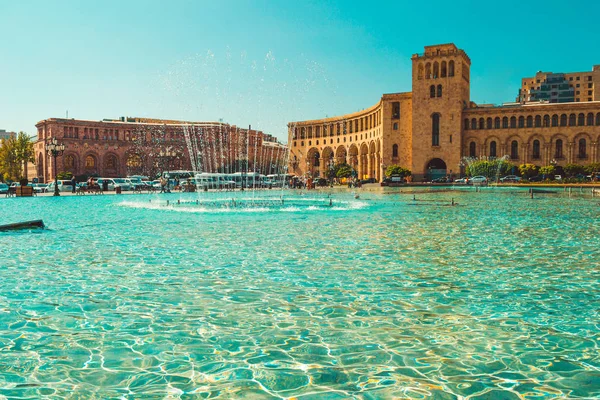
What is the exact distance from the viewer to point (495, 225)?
12797mm

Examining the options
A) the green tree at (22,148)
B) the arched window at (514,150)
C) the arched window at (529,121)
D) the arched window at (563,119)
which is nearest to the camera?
the arched window at (563,119)

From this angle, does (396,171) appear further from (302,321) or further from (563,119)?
(302,321)

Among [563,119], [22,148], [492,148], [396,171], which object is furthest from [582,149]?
[22,148]

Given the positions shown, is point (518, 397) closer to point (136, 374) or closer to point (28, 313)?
point (136, 374)

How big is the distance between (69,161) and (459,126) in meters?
51.6

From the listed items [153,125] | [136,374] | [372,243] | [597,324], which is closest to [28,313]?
[136,374]

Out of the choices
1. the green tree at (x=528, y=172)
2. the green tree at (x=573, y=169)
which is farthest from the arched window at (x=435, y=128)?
the green tree at (x=573, y=169)

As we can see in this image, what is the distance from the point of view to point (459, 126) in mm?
61406

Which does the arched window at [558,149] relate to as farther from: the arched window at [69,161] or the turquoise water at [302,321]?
the arched window at [69,161]

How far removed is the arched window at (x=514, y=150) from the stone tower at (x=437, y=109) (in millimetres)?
→ 5887

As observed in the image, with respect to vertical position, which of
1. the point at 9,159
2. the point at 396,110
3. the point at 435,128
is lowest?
the point at 9,159

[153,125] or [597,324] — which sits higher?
[153,125]

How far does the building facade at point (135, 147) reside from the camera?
236 feet

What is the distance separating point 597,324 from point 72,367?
14.2 feet
